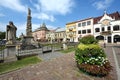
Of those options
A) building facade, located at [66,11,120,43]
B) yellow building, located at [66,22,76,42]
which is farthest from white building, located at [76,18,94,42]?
yellow building, located at [66,22,76,42]

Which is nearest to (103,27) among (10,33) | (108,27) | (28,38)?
(108,27)

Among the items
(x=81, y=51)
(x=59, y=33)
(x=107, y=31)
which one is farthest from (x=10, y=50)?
(x=59, y=33)

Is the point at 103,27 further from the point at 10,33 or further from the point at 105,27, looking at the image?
the point at 10,33

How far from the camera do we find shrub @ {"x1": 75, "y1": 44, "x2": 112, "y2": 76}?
726 centimetres

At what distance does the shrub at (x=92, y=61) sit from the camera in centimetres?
726

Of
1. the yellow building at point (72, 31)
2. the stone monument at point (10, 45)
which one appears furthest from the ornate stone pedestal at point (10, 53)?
the yellow building at point (72, 31)

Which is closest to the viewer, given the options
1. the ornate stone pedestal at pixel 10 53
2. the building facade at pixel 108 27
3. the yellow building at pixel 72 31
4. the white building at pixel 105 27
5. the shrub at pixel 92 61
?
the shrub at pixel 92 61

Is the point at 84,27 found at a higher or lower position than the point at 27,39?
higher

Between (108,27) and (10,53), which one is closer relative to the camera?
(10,53)

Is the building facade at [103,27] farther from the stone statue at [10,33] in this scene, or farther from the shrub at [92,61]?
the shrub at [92,61]

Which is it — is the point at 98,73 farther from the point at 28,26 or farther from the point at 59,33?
the point at 59,33

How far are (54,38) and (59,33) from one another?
16.5 feet

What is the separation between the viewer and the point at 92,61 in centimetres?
757

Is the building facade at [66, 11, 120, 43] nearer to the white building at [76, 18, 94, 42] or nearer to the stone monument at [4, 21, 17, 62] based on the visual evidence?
the white building at [76, 18, 94, 42]
